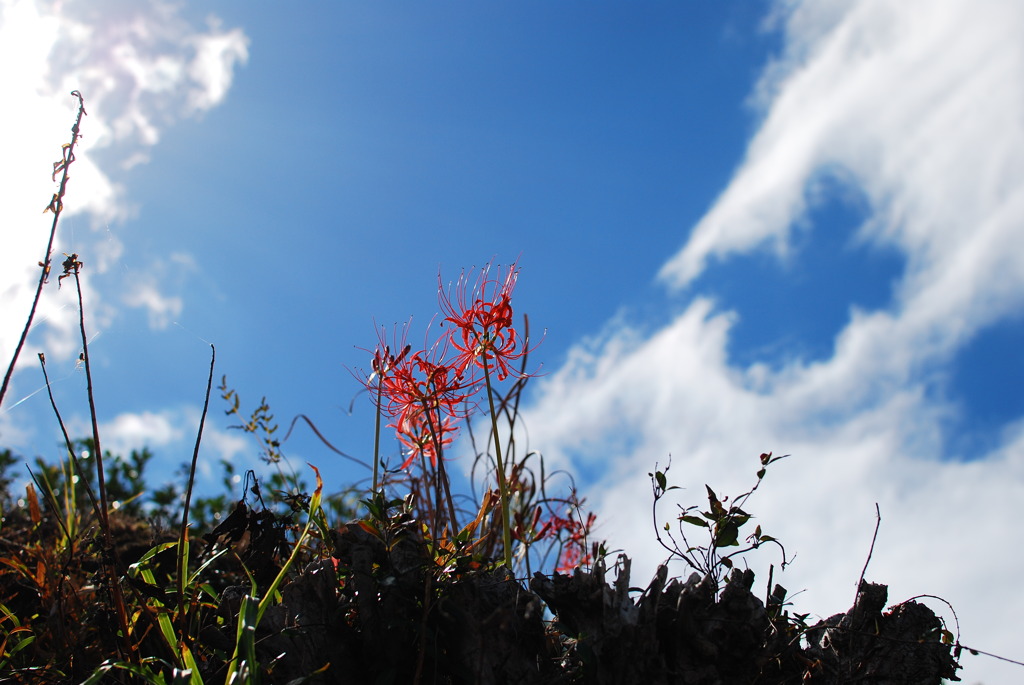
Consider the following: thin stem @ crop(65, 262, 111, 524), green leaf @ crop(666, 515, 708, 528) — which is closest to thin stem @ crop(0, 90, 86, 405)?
thin stem @ crop(65, 262, 111, 524)

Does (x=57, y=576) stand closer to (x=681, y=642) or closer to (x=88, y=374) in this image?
(x=88, y=374)

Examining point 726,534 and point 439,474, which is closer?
point 726,534

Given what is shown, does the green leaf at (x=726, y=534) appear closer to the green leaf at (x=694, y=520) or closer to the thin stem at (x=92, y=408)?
the green leaf at (x=694, y=520)

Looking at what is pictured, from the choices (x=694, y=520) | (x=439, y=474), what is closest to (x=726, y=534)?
(x=694, y=520)

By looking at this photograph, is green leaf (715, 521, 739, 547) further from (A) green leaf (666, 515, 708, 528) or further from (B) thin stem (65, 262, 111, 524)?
(B) thin stem (65, 262, 111, 524)

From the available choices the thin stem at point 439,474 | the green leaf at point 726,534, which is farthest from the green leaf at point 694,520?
the thin stem at point 439,474

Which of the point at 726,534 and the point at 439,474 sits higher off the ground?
the point at 439,474

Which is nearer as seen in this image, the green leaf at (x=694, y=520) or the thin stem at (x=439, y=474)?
the green leaf at (x=694, y=520)

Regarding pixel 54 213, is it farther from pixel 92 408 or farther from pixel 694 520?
pixel 694 520

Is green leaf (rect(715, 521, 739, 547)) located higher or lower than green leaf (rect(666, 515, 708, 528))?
Answer: lower

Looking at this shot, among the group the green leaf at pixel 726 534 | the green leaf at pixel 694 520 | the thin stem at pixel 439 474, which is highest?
the thin stem at pixel 439 474

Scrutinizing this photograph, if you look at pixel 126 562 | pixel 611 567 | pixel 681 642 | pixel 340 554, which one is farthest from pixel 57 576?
pixel 681 642

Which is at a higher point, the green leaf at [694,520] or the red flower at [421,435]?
the red flower at [421,435]

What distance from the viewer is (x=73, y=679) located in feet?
6.23
